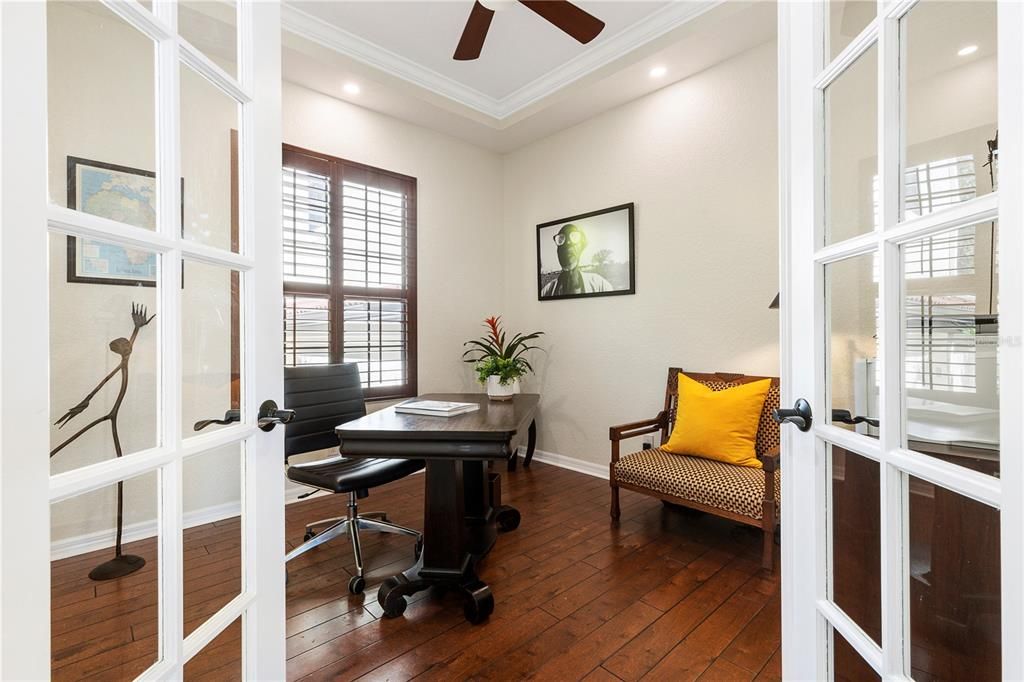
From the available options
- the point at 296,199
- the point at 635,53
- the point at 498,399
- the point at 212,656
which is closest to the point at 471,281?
the point at 296,199

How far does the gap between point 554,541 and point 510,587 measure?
20.0 inches

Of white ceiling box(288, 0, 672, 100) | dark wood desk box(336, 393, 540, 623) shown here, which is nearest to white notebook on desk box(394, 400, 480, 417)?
dark wood desk box(336, 393, 540, 623)

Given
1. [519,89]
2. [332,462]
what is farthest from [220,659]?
[519,89]

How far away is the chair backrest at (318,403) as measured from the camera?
244 centimetres

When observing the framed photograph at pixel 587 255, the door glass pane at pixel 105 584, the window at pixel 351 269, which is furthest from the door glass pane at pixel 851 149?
the window at pixel 351 269

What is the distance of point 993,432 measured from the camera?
62cm

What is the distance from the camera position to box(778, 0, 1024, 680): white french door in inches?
23.6

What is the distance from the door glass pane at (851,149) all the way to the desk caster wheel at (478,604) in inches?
65.4

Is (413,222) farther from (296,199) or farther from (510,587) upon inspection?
(510,587)

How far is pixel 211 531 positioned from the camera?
0.89 meters

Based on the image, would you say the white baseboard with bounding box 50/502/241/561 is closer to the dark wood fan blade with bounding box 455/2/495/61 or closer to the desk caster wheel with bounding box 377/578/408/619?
the desk caster wheel with bounding box 377/578/408/619

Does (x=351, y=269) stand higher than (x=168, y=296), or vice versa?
(x=351, y=269)

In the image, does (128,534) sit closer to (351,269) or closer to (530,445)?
(351,269)

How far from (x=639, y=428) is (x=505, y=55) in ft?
8.98
